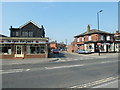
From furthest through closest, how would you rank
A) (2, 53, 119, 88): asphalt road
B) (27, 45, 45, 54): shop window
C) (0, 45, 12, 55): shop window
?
(27, 45, 45, 54): shop window, (0, 45, 12, 55): shop window, (2, 53, 119, 88): asphalt road

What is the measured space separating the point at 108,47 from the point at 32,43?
28717 millimetres

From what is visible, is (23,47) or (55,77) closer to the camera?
(55,77)

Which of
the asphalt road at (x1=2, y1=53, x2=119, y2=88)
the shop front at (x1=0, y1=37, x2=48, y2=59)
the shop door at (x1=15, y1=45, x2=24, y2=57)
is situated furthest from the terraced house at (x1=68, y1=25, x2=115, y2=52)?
the asphalt road at (x1=2, y1=53, x2=119, y2=88)

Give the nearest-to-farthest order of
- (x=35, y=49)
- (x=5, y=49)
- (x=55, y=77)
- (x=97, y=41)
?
(x=55, y=77), (x=5, y=49), (x=35, y=49), (x=97, y=41)

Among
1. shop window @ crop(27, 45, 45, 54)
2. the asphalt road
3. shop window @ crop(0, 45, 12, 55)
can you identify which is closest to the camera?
the asphalt road

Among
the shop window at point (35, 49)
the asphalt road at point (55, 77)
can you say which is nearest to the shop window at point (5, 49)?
the shop window at point (35, 49)

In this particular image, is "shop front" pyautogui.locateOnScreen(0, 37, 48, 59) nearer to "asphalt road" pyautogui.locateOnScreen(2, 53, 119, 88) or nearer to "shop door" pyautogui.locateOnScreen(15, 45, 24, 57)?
"shop door" pyautogui.locateOnScreen(15, 45, 24, 57)

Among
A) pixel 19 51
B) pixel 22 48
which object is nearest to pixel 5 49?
pixel 19 51

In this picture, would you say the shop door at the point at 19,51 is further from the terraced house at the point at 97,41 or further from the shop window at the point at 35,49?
the terraced house at the point at 97,41

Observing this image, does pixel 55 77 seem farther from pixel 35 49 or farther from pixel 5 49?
pixel 5 49

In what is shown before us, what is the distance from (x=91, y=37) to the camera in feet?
157

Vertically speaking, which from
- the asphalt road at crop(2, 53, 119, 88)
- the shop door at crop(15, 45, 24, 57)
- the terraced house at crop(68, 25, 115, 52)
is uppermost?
the terraced house at crop(68, 25, 115, 52)

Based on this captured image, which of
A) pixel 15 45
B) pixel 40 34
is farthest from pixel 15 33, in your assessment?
pixel 15 45

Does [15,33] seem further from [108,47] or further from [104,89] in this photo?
[104,89]
